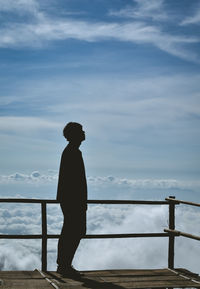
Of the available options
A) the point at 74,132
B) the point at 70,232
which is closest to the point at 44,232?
the point at 70,232


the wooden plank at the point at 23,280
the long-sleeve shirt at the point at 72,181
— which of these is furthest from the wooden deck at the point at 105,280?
the long-sleeve shirt at the point at 72,181

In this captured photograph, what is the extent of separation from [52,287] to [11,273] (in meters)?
1.44

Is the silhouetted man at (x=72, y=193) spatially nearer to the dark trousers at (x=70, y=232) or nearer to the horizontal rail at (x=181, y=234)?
the dark trousers at (x=70, y=232)

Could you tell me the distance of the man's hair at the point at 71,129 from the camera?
25.6ft

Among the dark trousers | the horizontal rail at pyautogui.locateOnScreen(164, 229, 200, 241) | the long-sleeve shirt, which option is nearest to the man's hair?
the long-sleeve shirt

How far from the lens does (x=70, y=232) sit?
791 cm

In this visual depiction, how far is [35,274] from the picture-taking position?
27.4 ft

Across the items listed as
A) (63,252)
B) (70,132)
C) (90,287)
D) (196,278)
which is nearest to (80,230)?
(63,252)

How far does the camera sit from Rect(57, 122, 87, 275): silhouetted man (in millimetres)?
7809

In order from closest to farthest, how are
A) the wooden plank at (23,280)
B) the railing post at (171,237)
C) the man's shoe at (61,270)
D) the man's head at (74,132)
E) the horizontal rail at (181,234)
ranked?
the wooden plank at (23,280) < the man's head at (74,132) < the man's shoe at (61,270) < the horizontal rail at (181,234) < the railing post at (171,237)

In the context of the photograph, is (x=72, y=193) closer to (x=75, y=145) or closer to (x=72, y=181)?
(x=72, y=181)

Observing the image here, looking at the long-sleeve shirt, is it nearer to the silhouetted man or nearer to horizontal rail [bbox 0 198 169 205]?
the silhouetted man

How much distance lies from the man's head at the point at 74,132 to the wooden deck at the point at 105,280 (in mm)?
2206

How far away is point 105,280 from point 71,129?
8.12 feet
